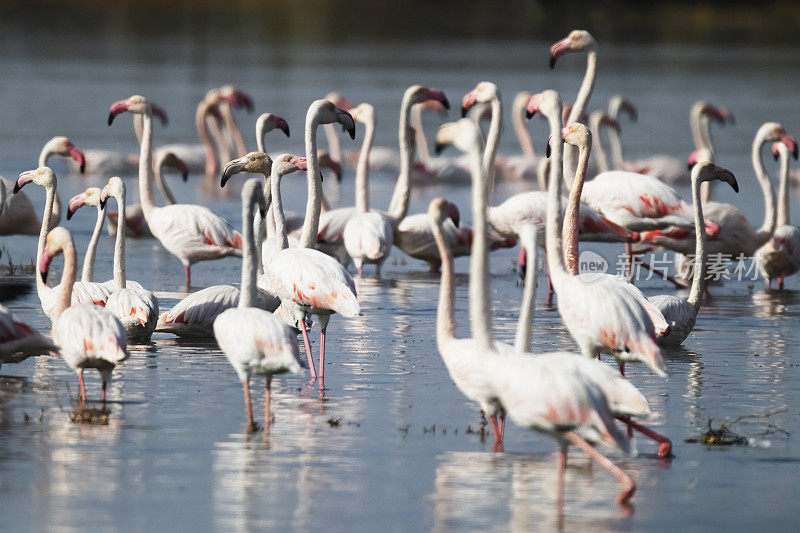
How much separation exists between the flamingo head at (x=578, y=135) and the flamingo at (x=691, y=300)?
0.92m

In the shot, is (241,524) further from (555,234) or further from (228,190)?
(228,190)

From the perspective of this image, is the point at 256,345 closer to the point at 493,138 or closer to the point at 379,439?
the point at 379,439

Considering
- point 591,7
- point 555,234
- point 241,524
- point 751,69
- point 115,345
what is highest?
point 591,7

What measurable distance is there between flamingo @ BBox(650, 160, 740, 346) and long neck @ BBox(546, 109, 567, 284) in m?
1.26

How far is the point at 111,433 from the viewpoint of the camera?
24.3ft

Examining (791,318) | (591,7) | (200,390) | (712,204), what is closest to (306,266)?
(200,390)

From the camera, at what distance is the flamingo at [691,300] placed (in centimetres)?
992

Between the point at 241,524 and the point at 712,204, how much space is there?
8.82 m

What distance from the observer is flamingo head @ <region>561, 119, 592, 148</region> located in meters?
9.73

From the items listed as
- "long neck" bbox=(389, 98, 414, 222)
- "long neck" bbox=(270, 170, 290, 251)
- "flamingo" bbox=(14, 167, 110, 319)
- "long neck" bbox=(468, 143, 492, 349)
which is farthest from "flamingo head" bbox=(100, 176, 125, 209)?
"long neck" bbox=(468, 143, 492, 349)

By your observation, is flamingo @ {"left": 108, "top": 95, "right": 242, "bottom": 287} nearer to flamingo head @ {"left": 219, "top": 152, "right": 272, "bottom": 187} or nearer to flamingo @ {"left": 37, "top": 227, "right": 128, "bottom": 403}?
flamingo head @ {"left": 219, "top": 152, "right": 272, "bottom": 187}

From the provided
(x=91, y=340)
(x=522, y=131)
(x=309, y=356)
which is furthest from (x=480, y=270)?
(x=522, y=131)

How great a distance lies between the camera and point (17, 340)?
806cm

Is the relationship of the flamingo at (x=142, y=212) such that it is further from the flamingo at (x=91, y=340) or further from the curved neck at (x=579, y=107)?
the flamingo at (x=91, y=340)
